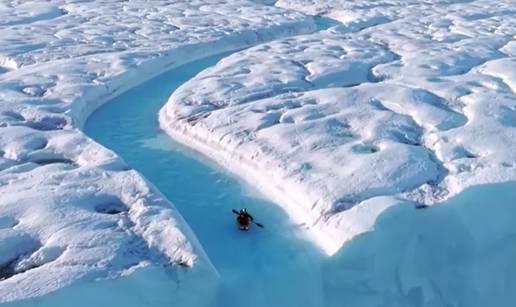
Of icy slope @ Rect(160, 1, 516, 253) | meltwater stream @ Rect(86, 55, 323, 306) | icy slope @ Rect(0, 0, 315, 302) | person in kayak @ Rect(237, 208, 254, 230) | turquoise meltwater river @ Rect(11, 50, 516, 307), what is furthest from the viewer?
icy slope @ Rect(160, 1, 516, 253)

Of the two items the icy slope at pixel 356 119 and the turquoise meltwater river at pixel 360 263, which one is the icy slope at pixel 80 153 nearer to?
the turquoise meltwater river at pixel 360 263

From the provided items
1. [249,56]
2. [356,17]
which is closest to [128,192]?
[249,56]

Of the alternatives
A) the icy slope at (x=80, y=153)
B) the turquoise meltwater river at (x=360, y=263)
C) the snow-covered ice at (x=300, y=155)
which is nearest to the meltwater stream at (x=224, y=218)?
the turquoise meltwater river at (x=360, y=263)

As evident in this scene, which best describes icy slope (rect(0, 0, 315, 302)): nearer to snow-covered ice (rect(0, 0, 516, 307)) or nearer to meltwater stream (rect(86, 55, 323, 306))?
snow-covered ice (rect(0, 0, 516, 307))

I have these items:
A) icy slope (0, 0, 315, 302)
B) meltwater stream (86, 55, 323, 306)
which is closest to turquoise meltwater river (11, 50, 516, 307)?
meltwater stream (86, 55, 323, 306)

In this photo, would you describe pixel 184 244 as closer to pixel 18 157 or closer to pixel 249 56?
pixel 18 157
